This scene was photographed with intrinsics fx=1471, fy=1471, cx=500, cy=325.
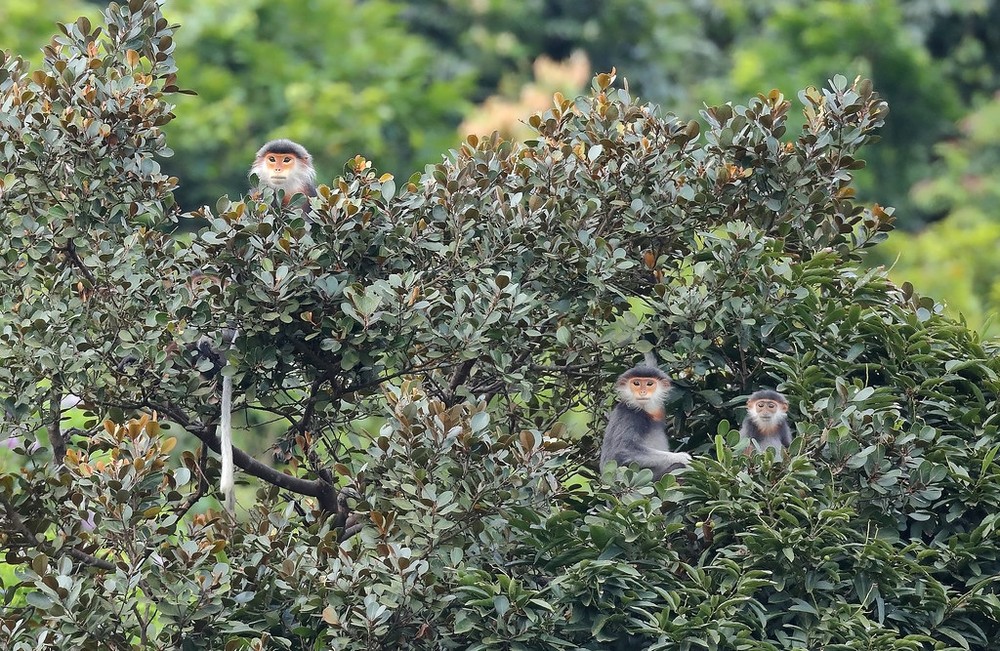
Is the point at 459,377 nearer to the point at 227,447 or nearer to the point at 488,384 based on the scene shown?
A: the point at 488,384

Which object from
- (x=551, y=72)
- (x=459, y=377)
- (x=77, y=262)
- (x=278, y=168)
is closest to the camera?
(x=77, y=262)

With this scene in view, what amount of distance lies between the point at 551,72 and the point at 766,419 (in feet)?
36.6

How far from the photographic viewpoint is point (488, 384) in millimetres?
4738

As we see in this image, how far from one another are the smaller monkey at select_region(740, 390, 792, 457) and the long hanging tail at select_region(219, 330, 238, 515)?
1.45 meters

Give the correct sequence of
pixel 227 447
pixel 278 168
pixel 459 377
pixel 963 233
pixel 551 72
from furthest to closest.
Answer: pixel 551 72
pixel 963 233
pixel 278 168
pixel 459 377
pixel 227 447

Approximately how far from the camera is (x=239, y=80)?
1524 centimetres

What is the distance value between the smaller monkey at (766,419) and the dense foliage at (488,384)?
6 cm

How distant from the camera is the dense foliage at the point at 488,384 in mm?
3713

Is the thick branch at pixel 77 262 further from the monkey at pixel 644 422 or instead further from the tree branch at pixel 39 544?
the monkey at pixel 644 422

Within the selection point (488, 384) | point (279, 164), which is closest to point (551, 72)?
point (279, 164)

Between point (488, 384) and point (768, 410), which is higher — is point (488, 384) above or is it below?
above

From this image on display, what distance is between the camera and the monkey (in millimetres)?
4469

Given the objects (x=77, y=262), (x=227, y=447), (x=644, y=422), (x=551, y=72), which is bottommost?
(x=227, y=447)

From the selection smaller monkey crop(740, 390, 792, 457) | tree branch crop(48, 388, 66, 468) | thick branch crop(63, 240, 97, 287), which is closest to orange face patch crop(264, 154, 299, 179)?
thick branch crop(63, 240, 97, 287)
